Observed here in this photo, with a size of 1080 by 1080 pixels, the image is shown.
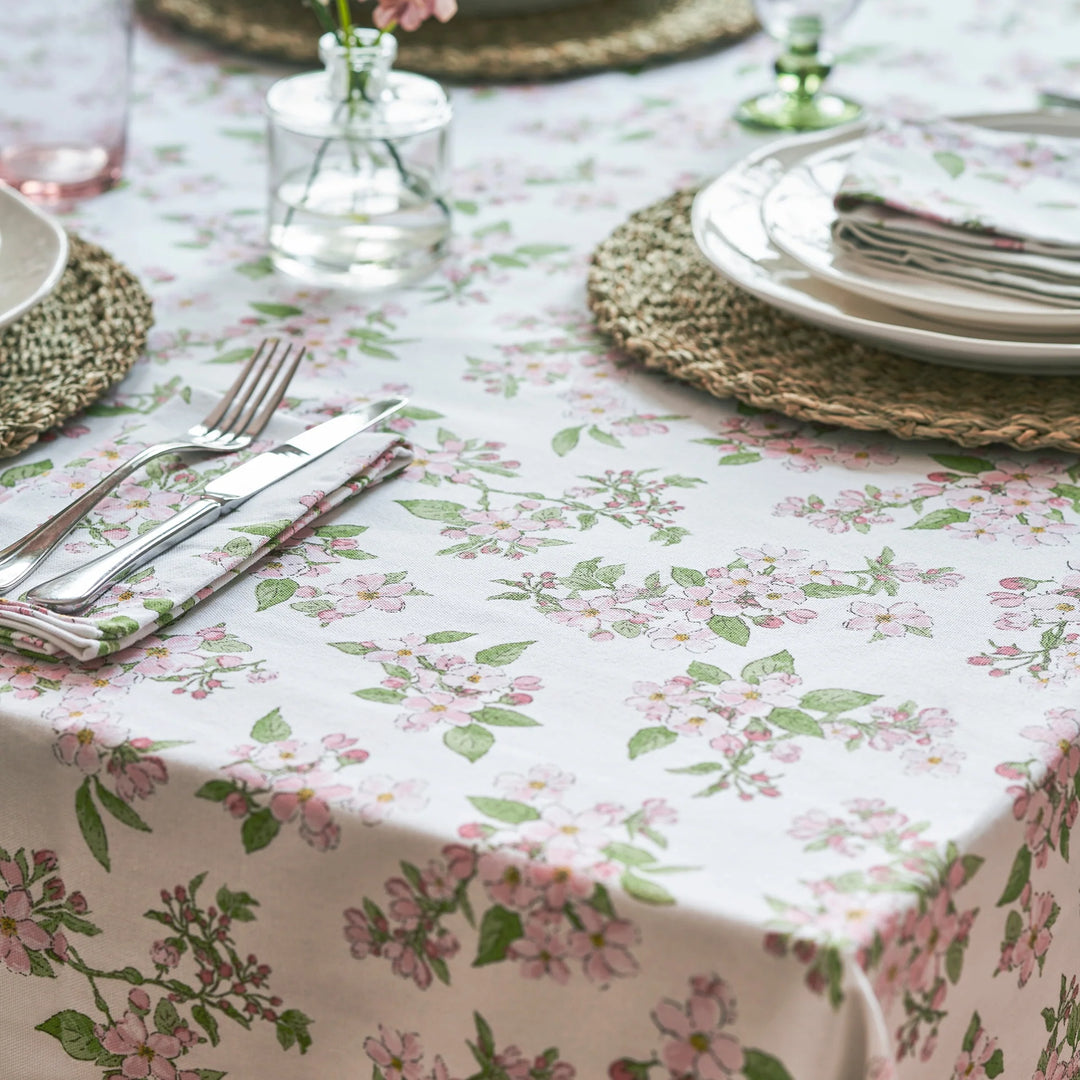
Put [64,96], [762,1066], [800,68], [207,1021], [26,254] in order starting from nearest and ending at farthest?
[762,1066], [207,1021], [26,254], [64,96], [800,68]

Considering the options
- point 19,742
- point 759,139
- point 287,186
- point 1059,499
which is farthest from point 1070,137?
point 19,742

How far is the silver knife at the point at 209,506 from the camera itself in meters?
0.65

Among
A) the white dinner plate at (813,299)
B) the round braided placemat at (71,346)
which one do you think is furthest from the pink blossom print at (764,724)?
the round braided placemat at (71,346)

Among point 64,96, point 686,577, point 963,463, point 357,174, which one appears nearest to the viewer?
point 686,577

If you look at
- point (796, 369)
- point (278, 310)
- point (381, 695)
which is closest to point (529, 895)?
point (381, 695)

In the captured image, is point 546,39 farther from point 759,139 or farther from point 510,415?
point 510,415

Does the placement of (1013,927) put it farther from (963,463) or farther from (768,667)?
(963,463)

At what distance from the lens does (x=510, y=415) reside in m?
0.88

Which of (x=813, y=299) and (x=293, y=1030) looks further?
(x=813, y=299)

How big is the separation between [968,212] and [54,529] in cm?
59

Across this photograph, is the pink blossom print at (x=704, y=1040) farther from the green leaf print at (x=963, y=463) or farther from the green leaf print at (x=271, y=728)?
the green leaf print at (x=963, y=463)

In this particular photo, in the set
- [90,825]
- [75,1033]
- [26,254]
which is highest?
[26,254]

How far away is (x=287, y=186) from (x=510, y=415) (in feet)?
0.97

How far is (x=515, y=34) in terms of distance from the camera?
1.56m
